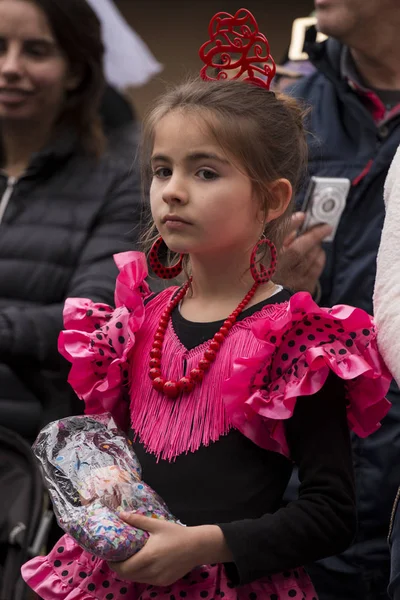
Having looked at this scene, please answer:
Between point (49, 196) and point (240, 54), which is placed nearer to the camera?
point (240, 54)

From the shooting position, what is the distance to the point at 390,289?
161 centimetres

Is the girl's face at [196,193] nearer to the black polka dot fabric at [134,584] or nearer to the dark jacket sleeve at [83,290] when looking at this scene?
the black polka dot fabric at [134,584]

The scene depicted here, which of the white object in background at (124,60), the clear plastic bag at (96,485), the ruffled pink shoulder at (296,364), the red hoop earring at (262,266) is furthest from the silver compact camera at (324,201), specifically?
the white object in background at (124,60)

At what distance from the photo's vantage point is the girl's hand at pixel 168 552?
5.03 ft

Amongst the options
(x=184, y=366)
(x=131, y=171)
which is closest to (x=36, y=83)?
(x=131, y=171)

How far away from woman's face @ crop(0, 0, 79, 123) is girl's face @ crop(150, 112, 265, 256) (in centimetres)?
117

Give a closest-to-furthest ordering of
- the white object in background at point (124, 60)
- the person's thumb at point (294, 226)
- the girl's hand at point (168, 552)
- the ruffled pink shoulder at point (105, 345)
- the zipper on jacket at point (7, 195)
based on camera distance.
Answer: the girl's hand at point (168, 552), the ruffled pink shoulder at point (105, 345), the person's thumb at point (294, 226), the zipper on jacket at point (7, 195), the white object in background at point (124, 60)

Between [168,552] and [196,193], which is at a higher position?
[196,193]

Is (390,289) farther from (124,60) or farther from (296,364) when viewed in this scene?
(124,60)

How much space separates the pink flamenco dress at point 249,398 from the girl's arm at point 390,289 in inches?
1.6

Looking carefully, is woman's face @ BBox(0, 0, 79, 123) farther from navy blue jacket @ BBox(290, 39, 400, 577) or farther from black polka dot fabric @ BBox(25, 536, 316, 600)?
black polka dot fabric @ BBox(25, 536, 316, 600)

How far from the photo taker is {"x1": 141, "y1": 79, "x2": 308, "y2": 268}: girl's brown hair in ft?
5.69

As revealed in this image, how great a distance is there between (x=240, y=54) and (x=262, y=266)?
385 millimetres

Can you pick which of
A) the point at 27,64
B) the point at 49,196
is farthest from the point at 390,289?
the point at 27,64
